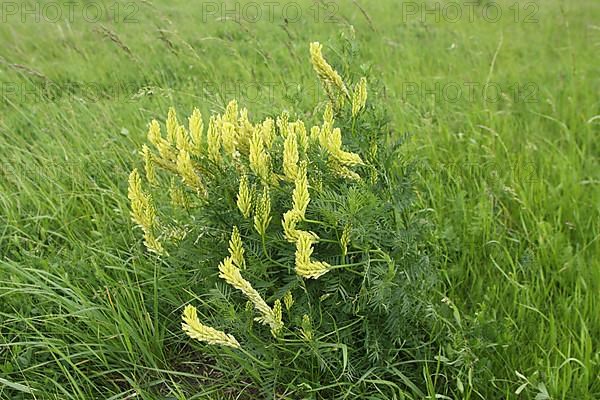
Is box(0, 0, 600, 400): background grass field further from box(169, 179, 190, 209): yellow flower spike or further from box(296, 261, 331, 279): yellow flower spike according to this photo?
box(296, 261, 331, 279): yellow flower spike

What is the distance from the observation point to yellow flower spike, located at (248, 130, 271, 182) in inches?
56.2

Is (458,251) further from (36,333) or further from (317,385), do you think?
(36,333)

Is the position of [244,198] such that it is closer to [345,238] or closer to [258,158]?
[258,158]

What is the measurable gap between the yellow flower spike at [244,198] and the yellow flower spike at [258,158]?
4 cm

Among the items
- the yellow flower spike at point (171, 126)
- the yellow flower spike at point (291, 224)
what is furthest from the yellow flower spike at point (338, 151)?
the yellow flower spike at point (171, 126)

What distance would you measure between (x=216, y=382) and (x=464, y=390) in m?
0.75

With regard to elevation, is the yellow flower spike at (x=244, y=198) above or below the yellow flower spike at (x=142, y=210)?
above

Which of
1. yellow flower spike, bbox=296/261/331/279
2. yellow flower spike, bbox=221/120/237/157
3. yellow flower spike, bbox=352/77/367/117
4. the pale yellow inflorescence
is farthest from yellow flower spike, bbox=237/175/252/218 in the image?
yellow flower spike, bbox=352/77/367/117

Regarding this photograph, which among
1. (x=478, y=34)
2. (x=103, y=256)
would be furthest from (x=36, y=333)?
A: (x=478, y=34)

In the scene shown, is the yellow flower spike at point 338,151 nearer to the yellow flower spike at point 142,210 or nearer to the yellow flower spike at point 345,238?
the yellow flower spike at point 345,238

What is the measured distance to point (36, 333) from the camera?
1788mm

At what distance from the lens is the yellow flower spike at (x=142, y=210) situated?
1.53m

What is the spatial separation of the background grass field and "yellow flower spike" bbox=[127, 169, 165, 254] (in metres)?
0.17

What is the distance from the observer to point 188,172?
1.49 m
